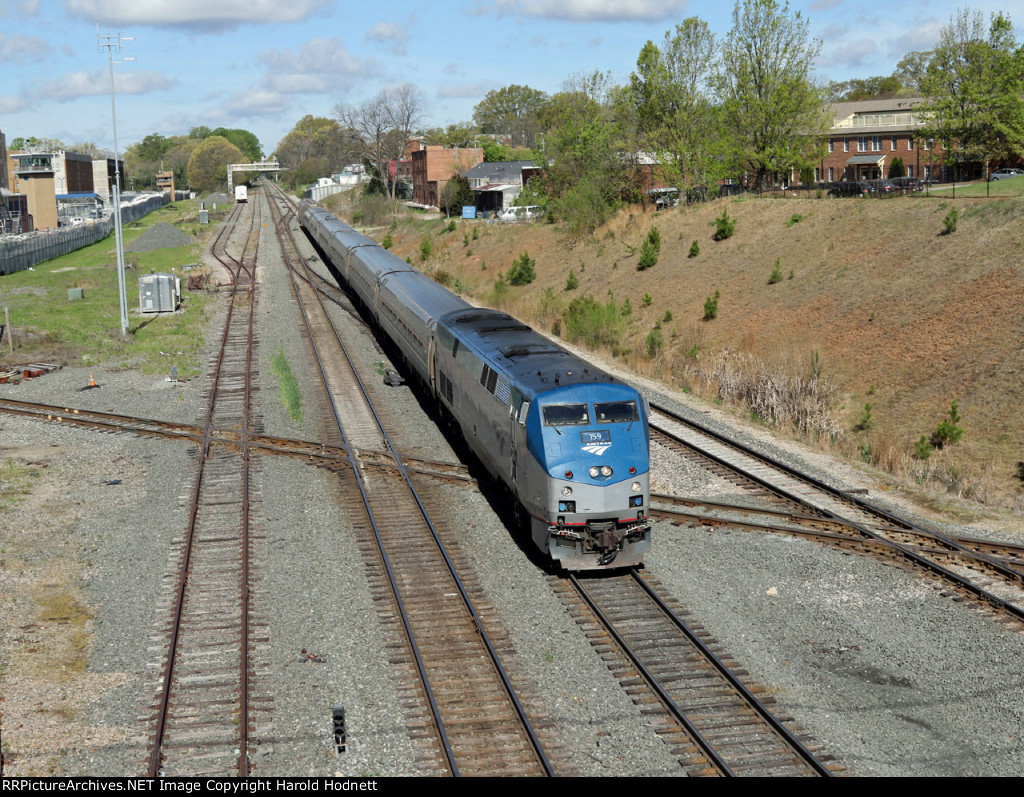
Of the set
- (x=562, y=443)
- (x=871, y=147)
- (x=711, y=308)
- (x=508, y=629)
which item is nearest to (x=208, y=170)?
(x=871, y=147)

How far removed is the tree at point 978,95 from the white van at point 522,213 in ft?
94.8

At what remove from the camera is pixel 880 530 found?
58.5 ft

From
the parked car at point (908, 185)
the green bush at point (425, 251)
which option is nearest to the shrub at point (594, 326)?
the parked car at point (908, 185)

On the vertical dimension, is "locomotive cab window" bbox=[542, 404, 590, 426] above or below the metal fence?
below

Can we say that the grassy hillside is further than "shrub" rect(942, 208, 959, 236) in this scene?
No

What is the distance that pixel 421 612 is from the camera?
567 inches

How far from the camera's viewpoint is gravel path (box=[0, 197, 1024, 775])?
432 inches

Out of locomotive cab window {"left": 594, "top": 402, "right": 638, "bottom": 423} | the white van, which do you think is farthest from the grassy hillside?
the white van

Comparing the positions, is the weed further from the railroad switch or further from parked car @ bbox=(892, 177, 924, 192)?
parked car @ bbox=(892, 177, 924, 192)

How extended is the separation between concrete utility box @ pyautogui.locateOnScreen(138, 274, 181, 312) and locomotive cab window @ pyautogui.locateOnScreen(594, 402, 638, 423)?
32314mm

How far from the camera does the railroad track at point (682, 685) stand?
10.7 m

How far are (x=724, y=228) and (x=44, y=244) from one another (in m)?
48.2

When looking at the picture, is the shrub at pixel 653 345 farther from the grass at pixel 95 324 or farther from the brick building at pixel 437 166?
the brick building at pixel 437 166

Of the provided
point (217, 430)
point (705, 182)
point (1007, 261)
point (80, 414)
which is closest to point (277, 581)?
point (217, 430)
